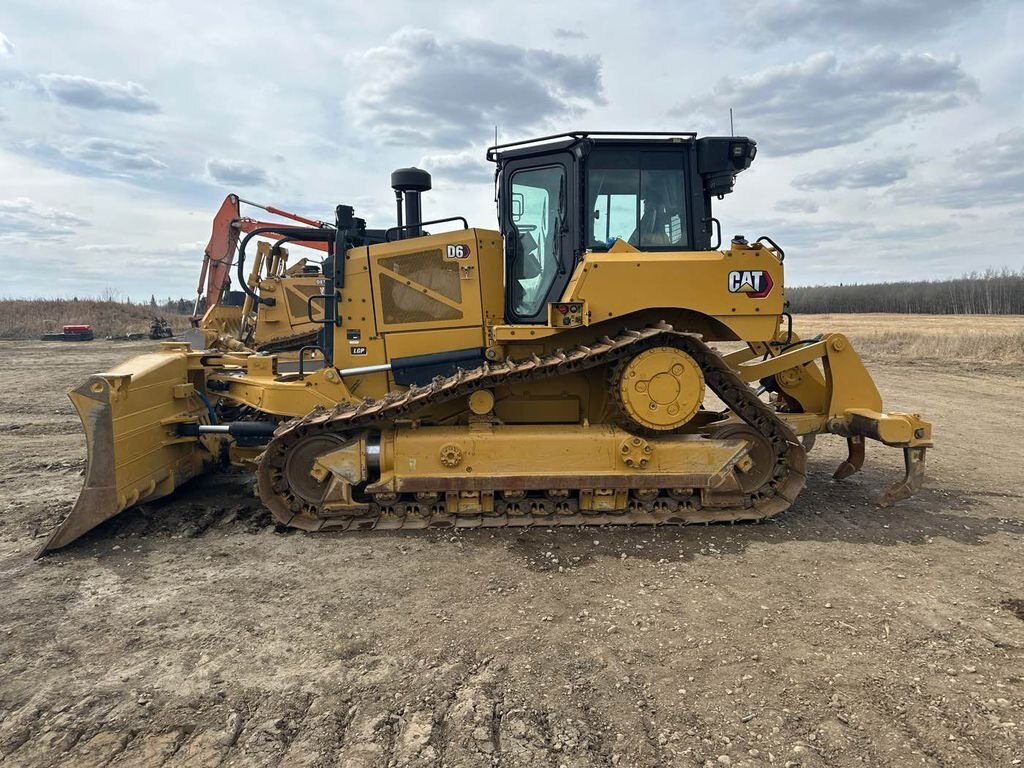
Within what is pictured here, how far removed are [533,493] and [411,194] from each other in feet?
10.8

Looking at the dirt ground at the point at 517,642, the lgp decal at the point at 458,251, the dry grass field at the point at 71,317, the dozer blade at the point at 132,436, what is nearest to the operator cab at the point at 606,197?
the lgp decal at the point at 458,251

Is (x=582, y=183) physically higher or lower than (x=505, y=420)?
higher

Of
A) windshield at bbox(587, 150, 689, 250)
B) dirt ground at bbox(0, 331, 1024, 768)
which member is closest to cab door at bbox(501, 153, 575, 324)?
windshield at bbox(587, 150, 689, 250)

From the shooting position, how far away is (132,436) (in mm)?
5309

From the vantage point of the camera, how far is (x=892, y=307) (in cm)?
6600

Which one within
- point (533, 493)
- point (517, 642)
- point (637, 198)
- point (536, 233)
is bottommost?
point (517, 642)

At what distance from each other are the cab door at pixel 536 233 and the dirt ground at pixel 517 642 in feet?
7.01

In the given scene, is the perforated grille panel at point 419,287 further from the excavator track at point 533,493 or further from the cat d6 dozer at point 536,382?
the excavator track at point 533,493

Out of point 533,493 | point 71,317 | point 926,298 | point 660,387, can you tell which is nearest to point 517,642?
point 533,493

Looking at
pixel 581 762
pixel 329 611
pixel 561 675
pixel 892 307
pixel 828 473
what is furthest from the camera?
pixel 892 307

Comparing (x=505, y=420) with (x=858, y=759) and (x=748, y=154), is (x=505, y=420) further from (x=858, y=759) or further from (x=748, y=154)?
(x=858, y=759)

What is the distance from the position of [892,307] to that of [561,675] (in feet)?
247

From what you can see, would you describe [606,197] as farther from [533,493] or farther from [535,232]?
[533,493]

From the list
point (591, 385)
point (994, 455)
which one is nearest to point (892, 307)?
point (994, 455)
